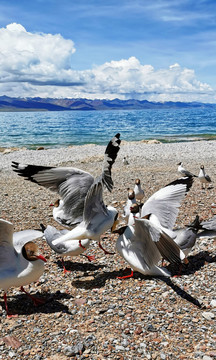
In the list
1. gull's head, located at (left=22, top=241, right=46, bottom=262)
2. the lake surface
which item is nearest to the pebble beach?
gull's head, located at (left=22, top=241, right=46, bottom=262)

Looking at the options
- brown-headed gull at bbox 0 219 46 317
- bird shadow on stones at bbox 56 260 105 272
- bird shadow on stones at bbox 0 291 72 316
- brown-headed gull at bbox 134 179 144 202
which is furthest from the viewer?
brown-headed gull at bbox 134 179 144 202

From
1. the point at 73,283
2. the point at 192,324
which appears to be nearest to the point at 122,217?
the point at 73,283

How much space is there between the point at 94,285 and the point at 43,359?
179 cm

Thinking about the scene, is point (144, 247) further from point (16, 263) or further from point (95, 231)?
point (16, 263)

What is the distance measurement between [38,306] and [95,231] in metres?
1.61

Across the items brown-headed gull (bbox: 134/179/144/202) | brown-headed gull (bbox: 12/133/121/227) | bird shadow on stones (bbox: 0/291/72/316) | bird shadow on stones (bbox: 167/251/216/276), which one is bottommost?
bird shadow on stones (bbox: 0/291/72/316)

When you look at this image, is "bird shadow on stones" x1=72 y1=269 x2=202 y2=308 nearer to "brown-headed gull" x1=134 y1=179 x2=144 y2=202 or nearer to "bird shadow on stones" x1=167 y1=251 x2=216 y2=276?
"bird shadow on stones" x1=167 y1=251 x2=216 y2=276

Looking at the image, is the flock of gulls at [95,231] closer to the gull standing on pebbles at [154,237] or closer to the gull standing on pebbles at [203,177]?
the gull standing on pebbles at [154,237]

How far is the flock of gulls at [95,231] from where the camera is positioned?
4.84m

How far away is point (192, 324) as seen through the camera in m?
4.46

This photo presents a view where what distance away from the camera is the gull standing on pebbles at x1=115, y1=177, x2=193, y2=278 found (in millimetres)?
4844

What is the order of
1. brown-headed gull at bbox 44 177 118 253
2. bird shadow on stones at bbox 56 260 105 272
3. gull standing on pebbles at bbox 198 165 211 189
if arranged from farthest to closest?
1. gull standing on pebbles at bbox 198 165 211 189
2. bird shadow on stones at bbox 56 260 105 272
3. brown-headed gull at bbox 44 177 118 253

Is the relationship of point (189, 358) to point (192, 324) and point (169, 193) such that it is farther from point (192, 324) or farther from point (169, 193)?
point (169, 193)

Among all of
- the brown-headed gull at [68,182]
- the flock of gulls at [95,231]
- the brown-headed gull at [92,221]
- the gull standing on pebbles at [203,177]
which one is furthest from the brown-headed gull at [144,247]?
the gull standing on pebbles at [203,177]
